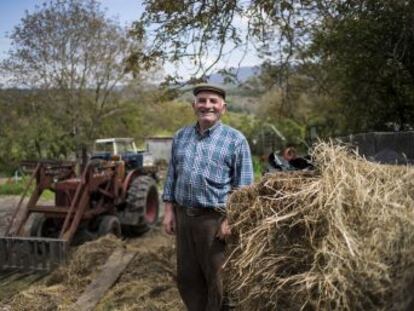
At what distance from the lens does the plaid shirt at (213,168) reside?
4008mm

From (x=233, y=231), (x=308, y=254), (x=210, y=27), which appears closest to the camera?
(x=308, y=254)

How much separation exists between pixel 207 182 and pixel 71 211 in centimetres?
479

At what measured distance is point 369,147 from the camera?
5.45 metres

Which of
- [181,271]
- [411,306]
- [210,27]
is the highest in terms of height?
[210,27]

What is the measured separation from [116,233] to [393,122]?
14.3ft

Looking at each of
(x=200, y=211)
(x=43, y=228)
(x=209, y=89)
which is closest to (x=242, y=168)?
(x=200, y=211)

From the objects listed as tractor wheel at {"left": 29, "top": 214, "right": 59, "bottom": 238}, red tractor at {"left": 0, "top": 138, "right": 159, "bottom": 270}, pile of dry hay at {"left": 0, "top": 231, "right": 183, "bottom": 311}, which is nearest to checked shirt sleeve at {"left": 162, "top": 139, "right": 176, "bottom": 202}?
pile of dry hay at {"left": 0, "top": 231, "right": 183, "bottom": 311}

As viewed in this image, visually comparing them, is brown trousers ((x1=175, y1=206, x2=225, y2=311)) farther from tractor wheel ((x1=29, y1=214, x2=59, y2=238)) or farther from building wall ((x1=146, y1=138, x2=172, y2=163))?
building wall ((x1=146, y1=138, x2=172, y2=163))

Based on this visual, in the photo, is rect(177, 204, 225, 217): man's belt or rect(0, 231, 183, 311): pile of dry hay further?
rect(0, 231, 183, 311): pile of dry hay

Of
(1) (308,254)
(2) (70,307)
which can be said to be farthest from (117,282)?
(1) (308,254)

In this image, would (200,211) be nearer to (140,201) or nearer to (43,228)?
(43,228)

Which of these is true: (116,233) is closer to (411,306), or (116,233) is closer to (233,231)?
(233,231)

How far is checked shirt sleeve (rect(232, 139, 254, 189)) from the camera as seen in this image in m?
4.00

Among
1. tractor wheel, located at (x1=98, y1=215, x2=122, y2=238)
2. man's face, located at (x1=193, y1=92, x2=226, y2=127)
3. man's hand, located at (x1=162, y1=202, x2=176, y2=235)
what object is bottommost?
tractor wheel, located at (x1=98, y1=215, x2=122, y2=238)
